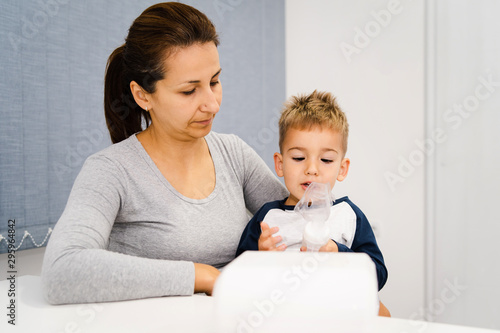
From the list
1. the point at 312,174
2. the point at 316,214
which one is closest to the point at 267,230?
the point at 316,214

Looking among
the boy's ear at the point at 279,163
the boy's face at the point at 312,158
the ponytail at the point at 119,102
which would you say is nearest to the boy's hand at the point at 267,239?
the boy's face at the point at 312,158

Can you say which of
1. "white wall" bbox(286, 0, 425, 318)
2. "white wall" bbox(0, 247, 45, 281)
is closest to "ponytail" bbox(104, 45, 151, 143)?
"white wall" bbox(0, 247, 45, 281)

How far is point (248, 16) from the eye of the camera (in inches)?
111

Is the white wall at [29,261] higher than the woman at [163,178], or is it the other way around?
the woman at [163,178]

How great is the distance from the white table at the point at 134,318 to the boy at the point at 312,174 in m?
0.33

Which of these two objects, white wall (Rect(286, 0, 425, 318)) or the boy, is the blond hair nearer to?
the boy

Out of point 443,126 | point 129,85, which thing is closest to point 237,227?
point 129,85

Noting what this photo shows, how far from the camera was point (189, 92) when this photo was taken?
3.95 feet

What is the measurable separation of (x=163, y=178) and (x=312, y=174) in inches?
16.1

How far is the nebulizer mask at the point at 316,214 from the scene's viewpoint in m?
0.82

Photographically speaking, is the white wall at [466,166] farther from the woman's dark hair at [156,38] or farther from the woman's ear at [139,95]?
the woman's ear at [139,95]

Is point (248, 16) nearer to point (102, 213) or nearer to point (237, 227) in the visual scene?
point (237, 227)

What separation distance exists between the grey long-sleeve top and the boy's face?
0.20 meters

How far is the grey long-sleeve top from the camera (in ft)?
2.92
